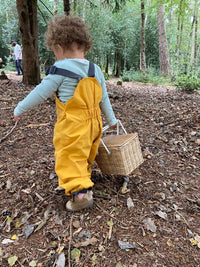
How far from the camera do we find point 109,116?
2221 mm

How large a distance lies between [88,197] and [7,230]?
775mm

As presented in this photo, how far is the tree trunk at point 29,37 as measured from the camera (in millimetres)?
4902

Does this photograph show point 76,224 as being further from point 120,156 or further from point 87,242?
point 120,156

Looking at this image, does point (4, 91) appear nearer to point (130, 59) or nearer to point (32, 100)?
point (32, 100)

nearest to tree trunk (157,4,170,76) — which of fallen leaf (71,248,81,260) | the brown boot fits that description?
the brown boot

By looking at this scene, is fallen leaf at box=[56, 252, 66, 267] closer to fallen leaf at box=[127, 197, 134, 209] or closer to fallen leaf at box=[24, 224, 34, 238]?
fallen leaf at box=[24, 224, 34, 238]

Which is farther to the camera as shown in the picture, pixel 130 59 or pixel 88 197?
pixel 130 59

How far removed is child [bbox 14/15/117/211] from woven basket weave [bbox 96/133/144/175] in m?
0.28

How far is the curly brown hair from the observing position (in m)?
1.76

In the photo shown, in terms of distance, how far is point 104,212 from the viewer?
6.74 ft

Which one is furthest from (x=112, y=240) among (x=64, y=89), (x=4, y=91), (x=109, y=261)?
(x=4, y=91)

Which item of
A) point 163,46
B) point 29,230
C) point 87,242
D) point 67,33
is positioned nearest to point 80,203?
point 87,242

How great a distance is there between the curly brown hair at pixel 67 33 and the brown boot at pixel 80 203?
1.37 meters

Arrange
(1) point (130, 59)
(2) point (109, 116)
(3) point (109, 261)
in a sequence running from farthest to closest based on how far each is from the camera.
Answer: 1. (1) point (130, 59)
2. (2) point (109, 116)
3. (3) point (109, 261)
